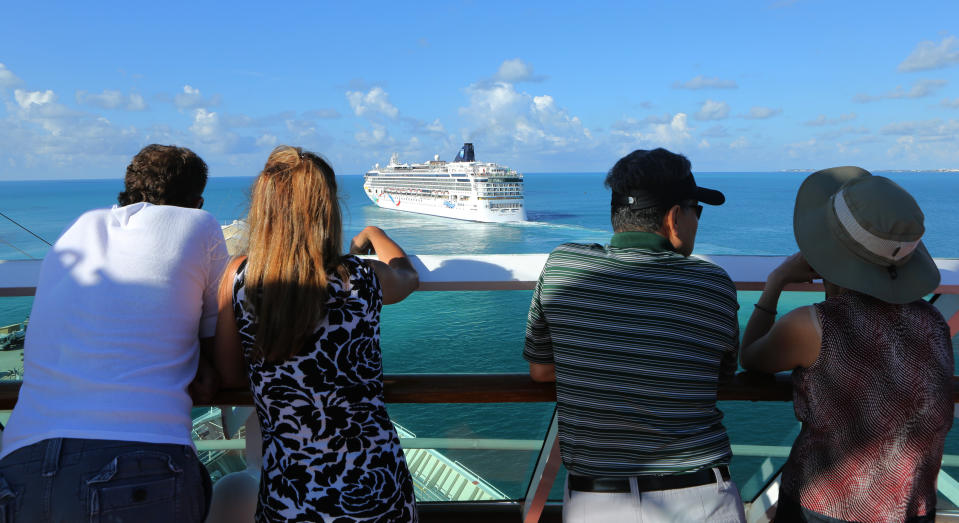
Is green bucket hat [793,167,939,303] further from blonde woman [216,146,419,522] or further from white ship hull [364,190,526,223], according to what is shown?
white ship hull [364,190,526,223]

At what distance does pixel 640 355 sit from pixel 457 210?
176 feet

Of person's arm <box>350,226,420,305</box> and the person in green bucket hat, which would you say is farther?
person's arm <box>350,226,420,305</box>

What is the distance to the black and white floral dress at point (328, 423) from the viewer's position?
106cm

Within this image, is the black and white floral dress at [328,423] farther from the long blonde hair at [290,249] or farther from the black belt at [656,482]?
the black belt at [656,482]

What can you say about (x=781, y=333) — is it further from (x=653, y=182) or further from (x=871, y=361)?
(x=653, y=182)

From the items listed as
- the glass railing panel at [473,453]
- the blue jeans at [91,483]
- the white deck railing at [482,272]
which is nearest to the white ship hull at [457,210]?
the glass railing panel at [473,453]

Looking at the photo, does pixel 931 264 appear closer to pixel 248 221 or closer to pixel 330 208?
pixel 330 208

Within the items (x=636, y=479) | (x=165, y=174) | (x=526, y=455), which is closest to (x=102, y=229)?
(x=165, y=174)

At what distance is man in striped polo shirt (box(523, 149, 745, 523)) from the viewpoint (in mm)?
1101

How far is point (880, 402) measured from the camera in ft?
3.44

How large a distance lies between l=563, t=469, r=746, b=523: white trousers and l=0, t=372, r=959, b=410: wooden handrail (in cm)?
20

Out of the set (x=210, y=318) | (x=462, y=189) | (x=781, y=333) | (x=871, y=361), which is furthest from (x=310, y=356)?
(x=462, y=189)

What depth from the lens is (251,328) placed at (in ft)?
3.56

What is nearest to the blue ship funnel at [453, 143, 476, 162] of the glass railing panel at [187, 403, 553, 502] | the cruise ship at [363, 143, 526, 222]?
the cruise ship at [363, 143, 526, 222]
